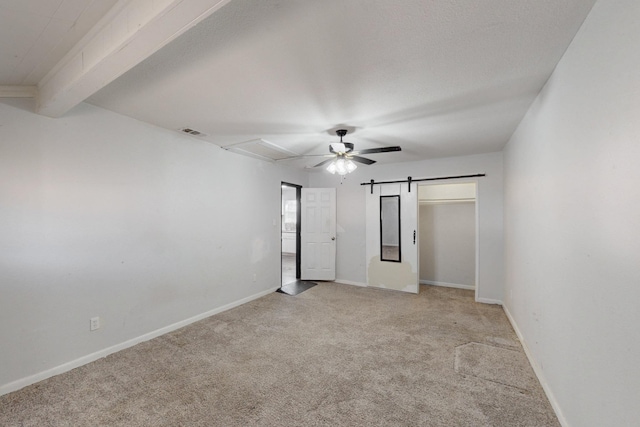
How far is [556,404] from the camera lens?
1.90 m

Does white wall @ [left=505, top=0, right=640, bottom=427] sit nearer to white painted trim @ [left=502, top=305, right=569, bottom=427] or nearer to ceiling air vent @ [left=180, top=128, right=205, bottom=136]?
white painted trim @ [left=502, top=305, right=569, bottom=427]

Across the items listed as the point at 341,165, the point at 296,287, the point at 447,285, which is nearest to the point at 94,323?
the point at 341,165

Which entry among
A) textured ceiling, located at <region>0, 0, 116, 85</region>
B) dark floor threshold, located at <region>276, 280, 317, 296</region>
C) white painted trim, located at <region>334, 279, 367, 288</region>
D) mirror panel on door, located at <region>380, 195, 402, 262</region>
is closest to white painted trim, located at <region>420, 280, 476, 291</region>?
mirror panel on door, located at <region>380, 195, 402, 262</region>

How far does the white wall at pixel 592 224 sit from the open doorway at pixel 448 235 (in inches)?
119

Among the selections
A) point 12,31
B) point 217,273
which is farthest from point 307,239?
point 12,31

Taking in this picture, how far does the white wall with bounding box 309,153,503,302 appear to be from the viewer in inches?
174

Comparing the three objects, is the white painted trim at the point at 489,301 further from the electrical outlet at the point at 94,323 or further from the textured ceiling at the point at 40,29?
the textured ceiling at the point at 40,29

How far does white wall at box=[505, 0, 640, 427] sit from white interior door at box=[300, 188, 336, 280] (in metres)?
Answer: 3.83

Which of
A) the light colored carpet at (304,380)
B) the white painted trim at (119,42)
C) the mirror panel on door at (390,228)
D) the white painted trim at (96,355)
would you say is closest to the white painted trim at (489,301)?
the light colored carpet at (304,380)

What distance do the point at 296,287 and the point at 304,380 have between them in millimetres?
3058

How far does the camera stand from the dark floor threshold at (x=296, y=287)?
5.00 m

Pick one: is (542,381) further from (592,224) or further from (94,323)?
(94,323)

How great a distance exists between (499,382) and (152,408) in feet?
9.07

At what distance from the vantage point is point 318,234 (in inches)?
233
